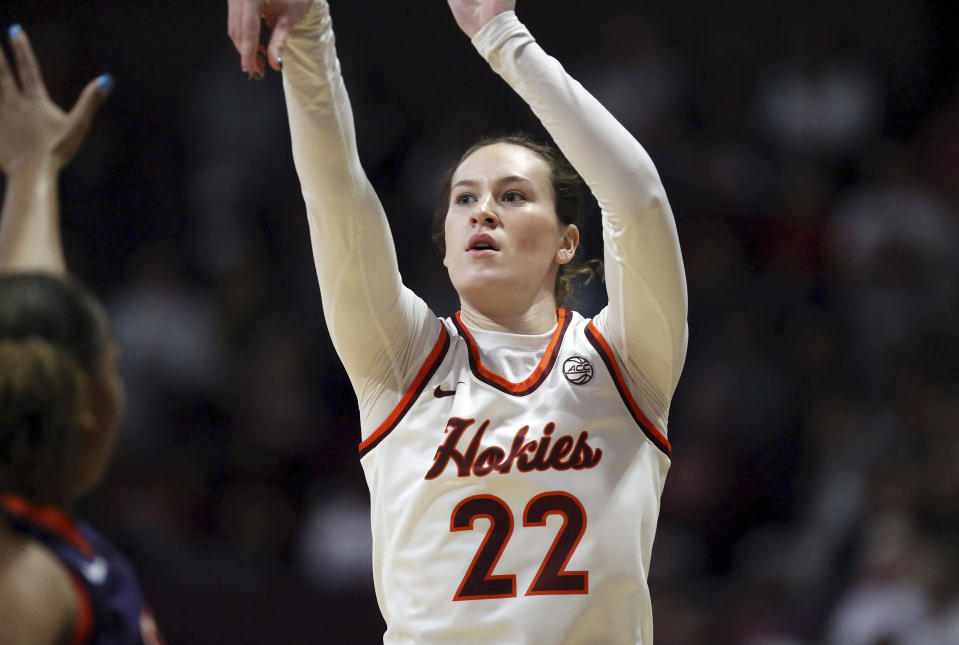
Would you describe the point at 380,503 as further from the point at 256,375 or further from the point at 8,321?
the point at 256,375

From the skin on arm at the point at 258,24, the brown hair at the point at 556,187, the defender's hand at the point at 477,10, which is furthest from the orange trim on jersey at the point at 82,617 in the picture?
the brown hair at the point at 556,187

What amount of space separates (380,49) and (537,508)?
6500 mm

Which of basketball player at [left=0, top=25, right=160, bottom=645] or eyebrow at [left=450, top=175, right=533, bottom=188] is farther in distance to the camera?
eyebrow at [left=450, top=175, right=533, bottom=188]

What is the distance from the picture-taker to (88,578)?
2275mm

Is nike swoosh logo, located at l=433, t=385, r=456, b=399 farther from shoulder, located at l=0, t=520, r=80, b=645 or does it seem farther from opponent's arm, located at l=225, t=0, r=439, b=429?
shoulder, located at l=0, t=520, r=80, b=645

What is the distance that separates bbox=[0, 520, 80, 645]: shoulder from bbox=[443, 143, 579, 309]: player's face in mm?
1864

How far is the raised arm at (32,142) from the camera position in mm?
2652

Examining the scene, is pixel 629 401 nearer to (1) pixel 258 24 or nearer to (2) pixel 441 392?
(2) pixel 441 392

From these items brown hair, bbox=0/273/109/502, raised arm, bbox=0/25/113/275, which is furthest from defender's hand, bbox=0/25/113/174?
brown hair, bbox=0/273/109/502

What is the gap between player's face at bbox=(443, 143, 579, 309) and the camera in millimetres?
3828

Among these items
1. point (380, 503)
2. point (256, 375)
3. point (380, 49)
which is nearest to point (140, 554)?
point (256, 375)

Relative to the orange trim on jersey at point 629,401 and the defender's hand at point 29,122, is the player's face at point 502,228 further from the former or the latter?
the defender's hand at point 29,122

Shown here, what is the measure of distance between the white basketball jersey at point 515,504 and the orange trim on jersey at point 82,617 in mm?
1322

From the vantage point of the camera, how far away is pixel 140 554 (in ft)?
22.5
